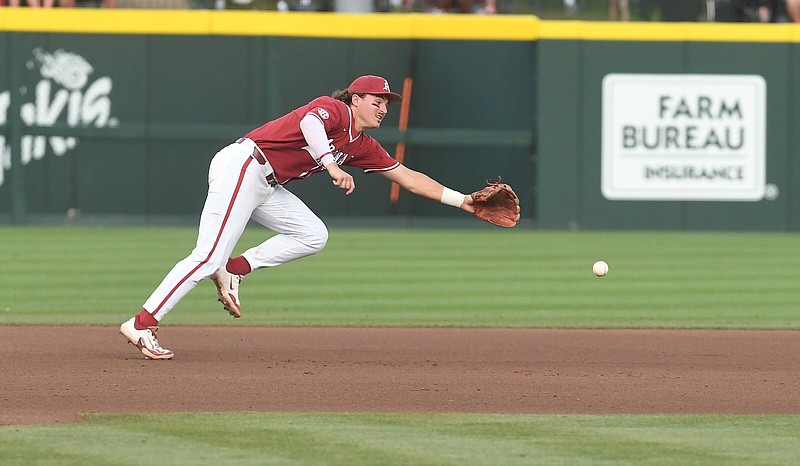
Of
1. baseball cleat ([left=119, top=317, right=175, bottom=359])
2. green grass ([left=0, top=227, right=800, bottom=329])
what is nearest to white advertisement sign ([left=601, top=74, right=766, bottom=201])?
green grass ([left=0, top=227, right=800, bottom=329])

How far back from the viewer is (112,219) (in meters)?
18.2

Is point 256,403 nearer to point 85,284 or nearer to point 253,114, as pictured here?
point 85,284

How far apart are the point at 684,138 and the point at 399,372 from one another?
1098cm

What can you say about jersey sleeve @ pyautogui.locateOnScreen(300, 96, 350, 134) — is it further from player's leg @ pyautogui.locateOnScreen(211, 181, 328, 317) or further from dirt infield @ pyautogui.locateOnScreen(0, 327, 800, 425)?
dirt infield @ pyautogui.locateOnScreen(0, 327, 800, 425)

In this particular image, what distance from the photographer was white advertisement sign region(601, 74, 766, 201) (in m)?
18.1

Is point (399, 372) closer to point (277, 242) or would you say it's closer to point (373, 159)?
point (277, 242)

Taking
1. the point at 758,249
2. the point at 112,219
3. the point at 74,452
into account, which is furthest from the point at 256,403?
the point at 112,219

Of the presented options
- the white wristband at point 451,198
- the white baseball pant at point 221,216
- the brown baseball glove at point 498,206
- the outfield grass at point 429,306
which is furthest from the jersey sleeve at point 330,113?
the outfield grass at point 429,306

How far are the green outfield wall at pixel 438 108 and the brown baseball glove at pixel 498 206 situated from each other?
9.75 meters

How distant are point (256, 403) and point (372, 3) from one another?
1330cm

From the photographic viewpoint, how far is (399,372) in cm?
791

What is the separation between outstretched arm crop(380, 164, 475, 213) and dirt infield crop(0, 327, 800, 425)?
958mm

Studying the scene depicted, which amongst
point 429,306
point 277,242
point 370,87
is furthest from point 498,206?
point 429,306

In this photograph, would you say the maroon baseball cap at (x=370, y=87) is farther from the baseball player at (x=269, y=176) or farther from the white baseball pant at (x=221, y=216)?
the white baseball pant at (x=221, y=216)
